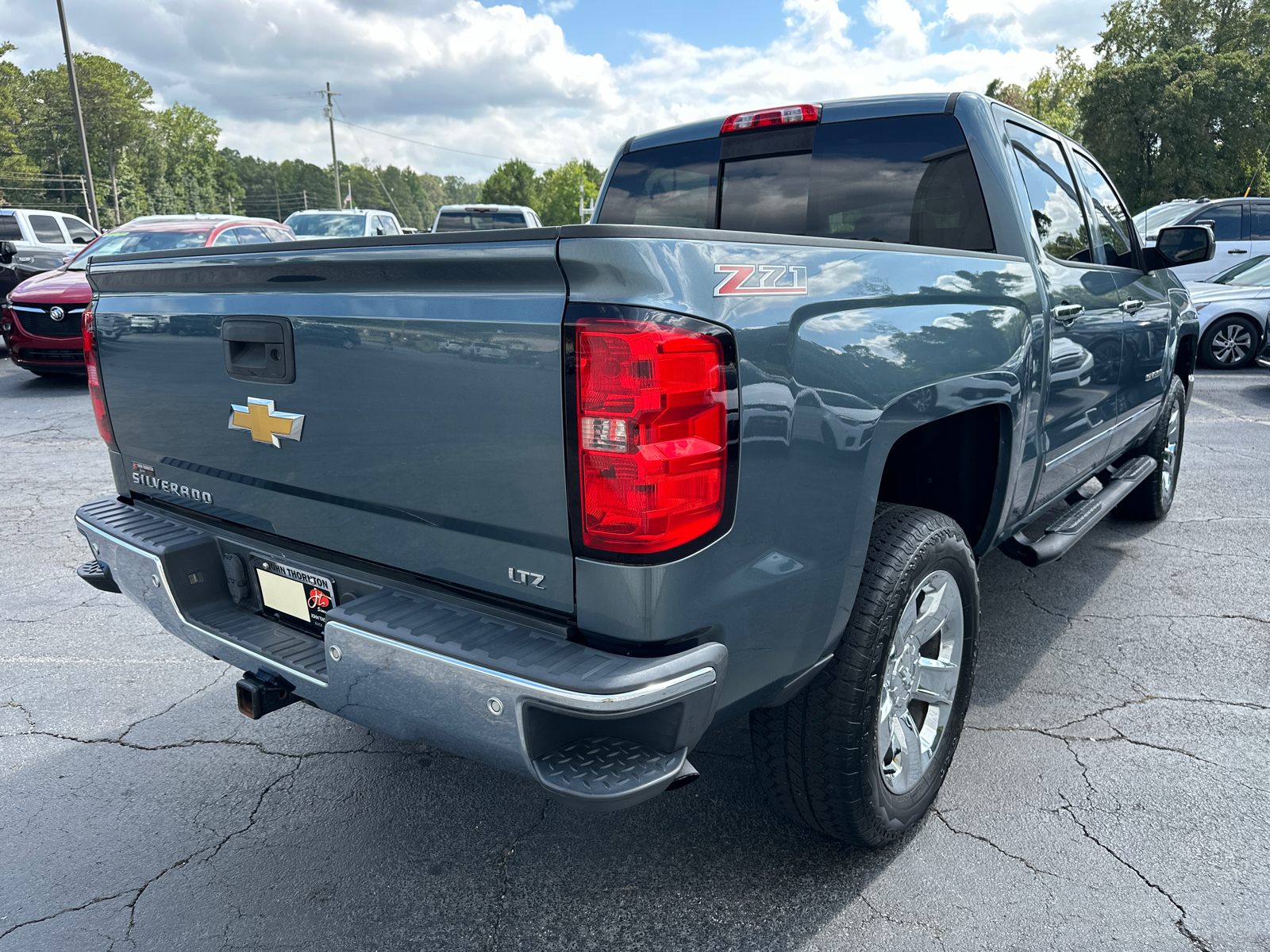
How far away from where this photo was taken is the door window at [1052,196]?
333cm

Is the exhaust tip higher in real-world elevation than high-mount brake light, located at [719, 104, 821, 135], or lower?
lower

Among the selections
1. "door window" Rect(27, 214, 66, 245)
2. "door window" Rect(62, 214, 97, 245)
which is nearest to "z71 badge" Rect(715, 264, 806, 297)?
"door window" Rect(27, 214, 66, 245)

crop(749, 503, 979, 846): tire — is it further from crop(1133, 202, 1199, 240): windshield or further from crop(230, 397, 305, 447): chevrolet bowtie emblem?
crop(1133, 202, 1199, 240): windshield

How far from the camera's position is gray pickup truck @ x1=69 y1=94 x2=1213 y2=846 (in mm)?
1687

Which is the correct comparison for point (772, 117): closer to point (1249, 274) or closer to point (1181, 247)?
point (1181, 247)

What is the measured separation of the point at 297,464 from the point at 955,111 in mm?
2513

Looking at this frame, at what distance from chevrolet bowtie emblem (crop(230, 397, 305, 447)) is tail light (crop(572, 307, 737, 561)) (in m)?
0.88

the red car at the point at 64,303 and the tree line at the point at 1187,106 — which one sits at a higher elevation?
the tree line at the point at 1187,106

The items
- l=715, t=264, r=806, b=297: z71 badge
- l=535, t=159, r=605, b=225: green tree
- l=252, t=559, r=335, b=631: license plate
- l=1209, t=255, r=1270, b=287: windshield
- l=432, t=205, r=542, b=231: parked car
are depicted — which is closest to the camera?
l=715, t=264, r=806, b=297: z71 badge

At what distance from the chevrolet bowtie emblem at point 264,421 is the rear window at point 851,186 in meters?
2.10

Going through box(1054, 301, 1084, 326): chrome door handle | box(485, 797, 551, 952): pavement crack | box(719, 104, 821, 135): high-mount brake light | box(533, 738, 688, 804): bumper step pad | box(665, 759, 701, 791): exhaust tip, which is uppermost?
box(719, 104, 821, 135): high-mount brake light

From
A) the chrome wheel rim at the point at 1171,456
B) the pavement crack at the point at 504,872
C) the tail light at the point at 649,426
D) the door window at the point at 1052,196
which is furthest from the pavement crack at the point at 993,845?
the chrome wheel rim at the point at 1171,456

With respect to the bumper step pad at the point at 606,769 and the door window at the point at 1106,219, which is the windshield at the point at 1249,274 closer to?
the door window at the point at 1106,219

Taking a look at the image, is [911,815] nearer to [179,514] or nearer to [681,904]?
[681,904]
